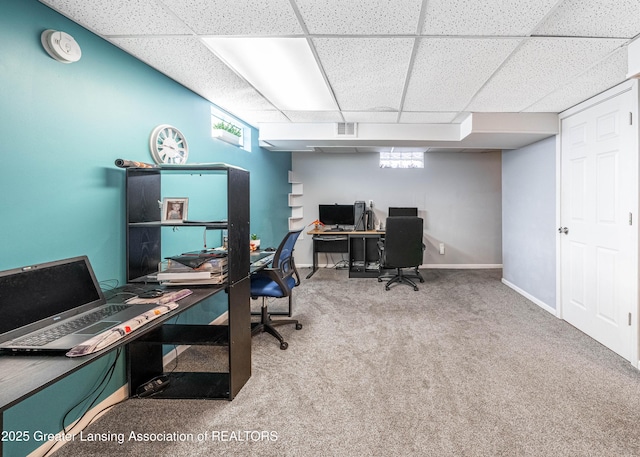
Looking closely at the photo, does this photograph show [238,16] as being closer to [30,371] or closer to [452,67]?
[452,67]

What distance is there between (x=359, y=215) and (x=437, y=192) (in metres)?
1.61

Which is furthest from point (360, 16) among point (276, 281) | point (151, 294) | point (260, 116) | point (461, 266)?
point (461, 266)

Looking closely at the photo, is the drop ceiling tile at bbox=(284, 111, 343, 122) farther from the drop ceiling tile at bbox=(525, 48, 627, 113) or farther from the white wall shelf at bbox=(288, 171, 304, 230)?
the white wall shelf at bbox=(288, 171, 304, 230)

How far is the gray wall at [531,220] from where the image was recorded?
348 centimetres

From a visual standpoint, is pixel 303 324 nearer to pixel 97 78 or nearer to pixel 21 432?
pixel 21 432

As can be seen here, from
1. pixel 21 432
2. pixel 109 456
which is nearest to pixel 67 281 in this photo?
pixel 21 432

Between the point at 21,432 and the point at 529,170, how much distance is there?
5012mm

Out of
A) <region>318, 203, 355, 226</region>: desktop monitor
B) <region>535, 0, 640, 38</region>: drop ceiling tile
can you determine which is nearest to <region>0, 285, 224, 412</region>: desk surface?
<region>535, 0, 640, 38</region>: drop ceiling tile

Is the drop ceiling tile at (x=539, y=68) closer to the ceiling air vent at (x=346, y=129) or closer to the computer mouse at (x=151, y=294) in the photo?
the ceiling air vent at (x=346, y=129)

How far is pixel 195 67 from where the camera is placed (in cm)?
225

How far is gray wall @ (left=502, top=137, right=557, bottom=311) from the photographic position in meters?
3.48

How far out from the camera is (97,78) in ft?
5.87

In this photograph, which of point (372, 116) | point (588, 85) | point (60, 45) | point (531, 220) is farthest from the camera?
point (531, 220)

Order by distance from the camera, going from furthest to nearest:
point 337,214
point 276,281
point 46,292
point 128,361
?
1. point 337,214
2. point 276,281
3. point 128,361
4. point 46,292
